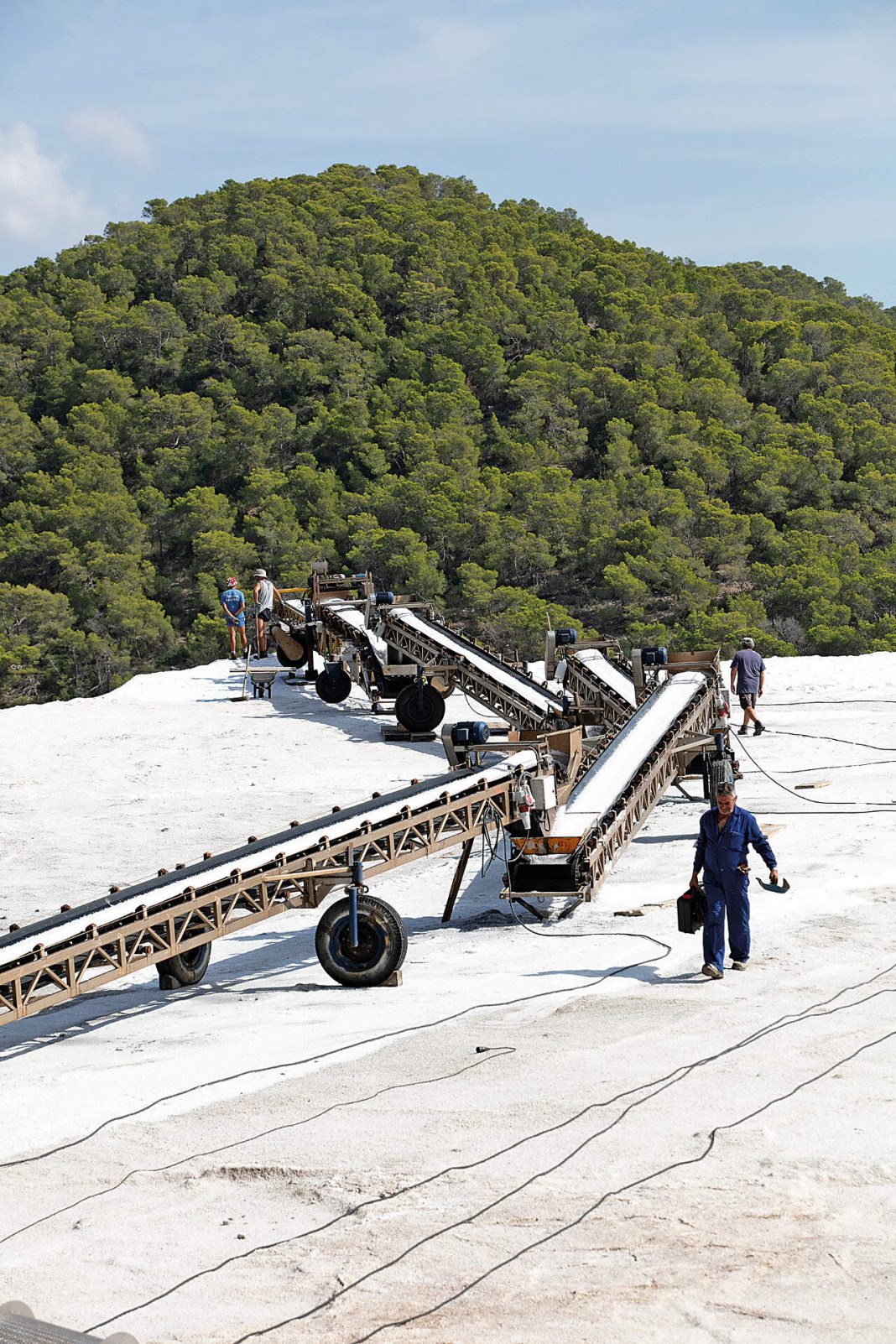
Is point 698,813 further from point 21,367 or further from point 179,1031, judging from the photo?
point 21,367

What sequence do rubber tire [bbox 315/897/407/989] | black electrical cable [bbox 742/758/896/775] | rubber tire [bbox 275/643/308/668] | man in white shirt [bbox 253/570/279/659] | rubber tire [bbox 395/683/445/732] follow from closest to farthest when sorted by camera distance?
1. rubber tire [bbox 315/897/407/989]
2. black electrical cable [bbox 742/758/896/775]
3. rubber tire [bbox 395/683/445/732]
4. rubber tire [bbox 275/643/308/668]
5. man in white shirt [bbox 253/570/279/659]

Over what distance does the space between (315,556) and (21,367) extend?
2143 centimetres

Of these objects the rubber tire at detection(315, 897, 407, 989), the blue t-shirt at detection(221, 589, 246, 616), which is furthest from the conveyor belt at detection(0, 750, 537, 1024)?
the blue t-shirt at detection(221, 589, 246, 616)

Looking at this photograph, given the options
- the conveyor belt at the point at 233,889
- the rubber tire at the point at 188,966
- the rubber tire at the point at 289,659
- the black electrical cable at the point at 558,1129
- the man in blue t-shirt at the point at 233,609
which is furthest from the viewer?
the man in blue t-shirt at the point at 233,609

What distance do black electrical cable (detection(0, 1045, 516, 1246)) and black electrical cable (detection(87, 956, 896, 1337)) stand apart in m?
0.90

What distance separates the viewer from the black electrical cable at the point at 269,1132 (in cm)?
586

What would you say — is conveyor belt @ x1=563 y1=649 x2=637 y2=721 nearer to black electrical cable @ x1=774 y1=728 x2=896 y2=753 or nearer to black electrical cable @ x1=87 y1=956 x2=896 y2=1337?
black electrical cable @ x1=774 y1=728 x2=896 y2=753

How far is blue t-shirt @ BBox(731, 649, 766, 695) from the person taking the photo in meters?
19.8

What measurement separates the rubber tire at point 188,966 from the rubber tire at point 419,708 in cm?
1008

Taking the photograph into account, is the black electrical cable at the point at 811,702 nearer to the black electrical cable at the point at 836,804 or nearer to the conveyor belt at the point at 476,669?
the conveyor belt at the point at 476,669

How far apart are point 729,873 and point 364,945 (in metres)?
2.42

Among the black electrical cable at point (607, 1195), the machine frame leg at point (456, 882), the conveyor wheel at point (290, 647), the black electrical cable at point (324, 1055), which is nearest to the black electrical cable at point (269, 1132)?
the black electrical cable at point (324, 1055)

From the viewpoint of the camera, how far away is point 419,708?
20047 millimetres

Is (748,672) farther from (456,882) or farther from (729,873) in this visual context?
(729,873)
